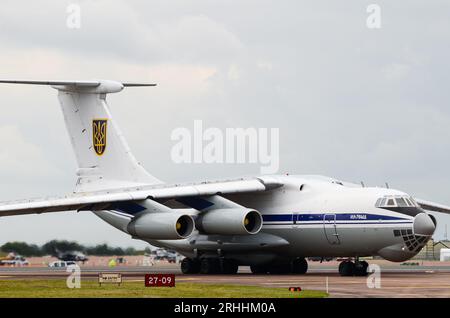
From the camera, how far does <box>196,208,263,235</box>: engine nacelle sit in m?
34.4

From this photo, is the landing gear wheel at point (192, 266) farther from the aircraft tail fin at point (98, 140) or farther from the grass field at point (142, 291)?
the grass field at point (142, 291)

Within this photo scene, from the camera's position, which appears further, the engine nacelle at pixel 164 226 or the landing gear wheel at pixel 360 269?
the landing gear wheel at pixel 360 269

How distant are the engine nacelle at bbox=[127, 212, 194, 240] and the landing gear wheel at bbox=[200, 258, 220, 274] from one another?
311cm

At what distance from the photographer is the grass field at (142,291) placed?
73.9 feet

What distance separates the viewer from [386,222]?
109 feet

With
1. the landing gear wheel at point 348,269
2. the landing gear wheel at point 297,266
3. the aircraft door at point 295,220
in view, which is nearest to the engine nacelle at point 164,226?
the aircraft door at point 295,220

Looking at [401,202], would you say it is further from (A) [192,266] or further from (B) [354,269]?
(A) [192,266]

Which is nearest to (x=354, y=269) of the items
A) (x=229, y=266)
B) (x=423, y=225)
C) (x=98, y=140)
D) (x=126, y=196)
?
(x=423, y=225)

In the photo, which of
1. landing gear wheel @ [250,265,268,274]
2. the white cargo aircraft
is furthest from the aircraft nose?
landing gear wheel @ [250,265,268,274]

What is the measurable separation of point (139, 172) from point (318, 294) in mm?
17937

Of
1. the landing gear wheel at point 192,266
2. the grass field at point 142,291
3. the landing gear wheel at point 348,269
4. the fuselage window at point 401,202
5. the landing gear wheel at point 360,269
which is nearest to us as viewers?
the grass field at point 142,291

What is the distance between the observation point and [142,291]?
929 inches

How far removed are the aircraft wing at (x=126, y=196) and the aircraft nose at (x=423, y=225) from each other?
5.75 meters
